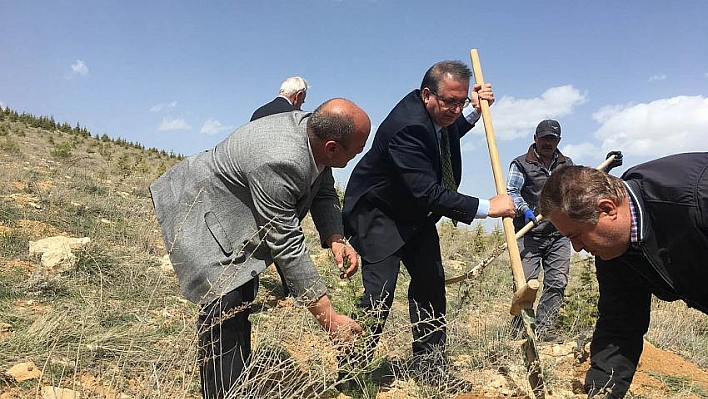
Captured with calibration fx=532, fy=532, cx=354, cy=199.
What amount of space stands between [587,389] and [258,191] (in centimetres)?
186

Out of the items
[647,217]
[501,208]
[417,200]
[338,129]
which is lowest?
[647,217]

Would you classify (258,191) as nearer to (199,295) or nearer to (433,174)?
(199,295)

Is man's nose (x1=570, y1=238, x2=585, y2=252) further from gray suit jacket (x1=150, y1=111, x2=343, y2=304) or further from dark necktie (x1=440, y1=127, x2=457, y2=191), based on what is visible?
dark necktie (x1=440, y1=127, x2=457, y2=191)

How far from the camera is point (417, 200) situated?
3.12 meters

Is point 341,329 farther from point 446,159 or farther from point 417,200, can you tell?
point 446,159

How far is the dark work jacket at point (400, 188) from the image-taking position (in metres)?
3.09

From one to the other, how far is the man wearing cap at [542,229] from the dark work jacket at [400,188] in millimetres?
1363

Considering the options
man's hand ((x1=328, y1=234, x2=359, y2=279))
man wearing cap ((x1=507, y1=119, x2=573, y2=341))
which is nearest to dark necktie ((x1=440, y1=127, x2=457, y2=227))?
man's hand ((x1=328, y1=234, x2=359, y2=279))

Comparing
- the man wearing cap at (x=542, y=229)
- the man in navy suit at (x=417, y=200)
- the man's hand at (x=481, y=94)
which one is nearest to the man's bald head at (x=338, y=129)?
the man in navy suit at (x=417, y=200)

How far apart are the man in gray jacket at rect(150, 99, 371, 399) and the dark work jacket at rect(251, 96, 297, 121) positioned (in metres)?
2.00

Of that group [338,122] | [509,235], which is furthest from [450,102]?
[338,122]

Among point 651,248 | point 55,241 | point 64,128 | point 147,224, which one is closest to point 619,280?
point 651,248

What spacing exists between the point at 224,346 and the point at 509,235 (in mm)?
1771

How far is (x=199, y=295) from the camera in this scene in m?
2.47
